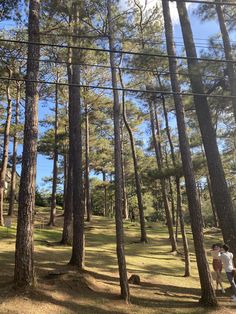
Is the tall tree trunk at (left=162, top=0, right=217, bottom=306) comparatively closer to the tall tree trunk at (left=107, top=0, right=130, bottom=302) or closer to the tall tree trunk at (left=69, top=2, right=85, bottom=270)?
the tall tree trunk at (left=107, top=0, right=130, bottom=302)

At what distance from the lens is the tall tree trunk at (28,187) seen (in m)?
7.01

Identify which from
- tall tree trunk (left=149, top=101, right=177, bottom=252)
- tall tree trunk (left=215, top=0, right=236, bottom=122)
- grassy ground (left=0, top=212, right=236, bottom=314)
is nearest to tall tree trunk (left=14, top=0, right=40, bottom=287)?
grassy ground (left=0, top=212, right=236, bottom=314)

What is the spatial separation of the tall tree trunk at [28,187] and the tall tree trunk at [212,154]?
15.1ft

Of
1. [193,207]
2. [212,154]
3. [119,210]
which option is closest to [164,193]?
[212,154]

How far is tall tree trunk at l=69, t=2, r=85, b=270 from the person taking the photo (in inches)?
402

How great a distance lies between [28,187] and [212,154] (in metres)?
5.77

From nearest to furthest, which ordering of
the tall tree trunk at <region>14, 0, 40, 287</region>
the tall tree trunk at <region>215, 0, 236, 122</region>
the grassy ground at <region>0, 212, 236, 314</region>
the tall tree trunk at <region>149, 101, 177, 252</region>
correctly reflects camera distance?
the grassy ground at <region>0, 212, 236, 314</region> → the tall tree trunk at <region>14, 0, 40, 287</region> → the tall tree trunk at <region>215, 0, 236, 122</region> → the tall tree trunk at <region>149, 101, 177, 252</region>

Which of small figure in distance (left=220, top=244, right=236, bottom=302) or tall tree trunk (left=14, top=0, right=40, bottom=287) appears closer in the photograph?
tall tree trunk (left=14, top=0, right=40, bottom=287)

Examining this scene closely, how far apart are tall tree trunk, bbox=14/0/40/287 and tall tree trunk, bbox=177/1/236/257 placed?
4603mm

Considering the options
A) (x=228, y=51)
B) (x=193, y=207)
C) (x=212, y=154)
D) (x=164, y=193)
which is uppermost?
(x=228, y=51)

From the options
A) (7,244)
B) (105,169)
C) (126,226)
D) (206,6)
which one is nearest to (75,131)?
(7,244)

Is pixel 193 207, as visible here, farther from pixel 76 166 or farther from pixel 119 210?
pixel 76 166

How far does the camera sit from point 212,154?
10047 mm

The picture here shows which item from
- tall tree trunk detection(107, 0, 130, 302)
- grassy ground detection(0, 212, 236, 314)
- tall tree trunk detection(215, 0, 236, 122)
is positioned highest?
tall tree trunk detection(215, 0, 236, 122)
